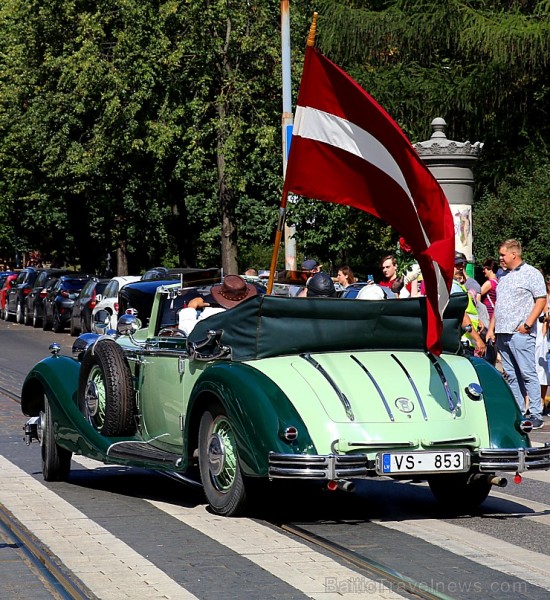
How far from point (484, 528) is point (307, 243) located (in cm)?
3011

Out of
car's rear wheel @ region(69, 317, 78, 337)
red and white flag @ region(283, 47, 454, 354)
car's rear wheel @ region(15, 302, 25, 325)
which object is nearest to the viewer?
red and white flag @ region(283, 47, 454, 354)

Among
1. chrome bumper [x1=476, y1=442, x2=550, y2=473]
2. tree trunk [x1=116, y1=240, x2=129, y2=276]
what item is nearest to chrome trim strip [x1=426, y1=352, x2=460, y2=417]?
chrome bumper [x1=476, y1=442, x2=550, y2=473]

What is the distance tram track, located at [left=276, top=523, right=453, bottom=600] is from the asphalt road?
5 cm

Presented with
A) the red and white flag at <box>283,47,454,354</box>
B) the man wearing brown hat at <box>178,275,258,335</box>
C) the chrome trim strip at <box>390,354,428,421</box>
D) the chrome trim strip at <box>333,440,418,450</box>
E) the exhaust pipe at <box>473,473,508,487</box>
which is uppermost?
the red and white flag at <box>283,47,454,354</box>

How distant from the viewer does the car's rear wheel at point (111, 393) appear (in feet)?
31.0

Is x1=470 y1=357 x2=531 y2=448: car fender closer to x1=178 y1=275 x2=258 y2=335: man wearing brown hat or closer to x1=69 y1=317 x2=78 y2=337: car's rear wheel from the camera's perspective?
x1=178 y1=275 x2=258 y2=335: man wearing brown hat

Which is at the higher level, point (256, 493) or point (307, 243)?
point (307, 243)

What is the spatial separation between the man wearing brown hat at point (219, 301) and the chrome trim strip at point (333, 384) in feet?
4.31

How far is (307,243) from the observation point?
3806cm

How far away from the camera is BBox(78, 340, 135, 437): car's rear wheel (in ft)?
31.0

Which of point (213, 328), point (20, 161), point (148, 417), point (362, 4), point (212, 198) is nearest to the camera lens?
point (213, 328)

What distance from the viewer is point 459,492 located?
8.76 m

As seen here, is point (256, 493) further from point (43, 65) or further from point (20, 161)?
point (20, 161)

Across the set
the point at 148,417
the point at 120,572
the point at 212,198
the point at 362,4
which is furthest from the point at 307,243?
the point at 120,572
